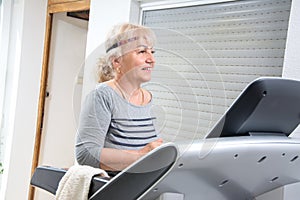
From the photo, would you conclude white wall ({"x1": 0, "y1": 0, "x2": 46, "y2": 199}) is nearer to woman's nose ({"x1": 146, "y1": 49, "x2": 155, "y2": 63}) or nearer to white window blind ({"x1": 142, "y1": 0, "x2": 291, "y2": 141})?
white window blind ({"x1": 142, "y1": 0, "x2": 291, "y2": 141})

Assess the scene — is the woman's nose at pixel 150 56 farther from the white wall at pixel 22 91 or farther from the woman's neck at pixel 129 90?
the white wall at pixel 22 91

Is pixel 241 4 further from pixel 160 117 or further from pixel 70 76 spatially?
pixel 70 76

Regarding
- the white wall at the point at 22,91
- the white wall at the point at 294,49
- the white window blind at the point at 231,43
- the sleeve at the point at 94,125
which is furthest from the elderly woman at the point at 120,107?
the white wall at the point at 22,91

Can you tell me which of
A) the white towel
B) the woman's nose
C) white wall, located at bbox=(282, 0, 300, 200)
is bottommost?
the white towel

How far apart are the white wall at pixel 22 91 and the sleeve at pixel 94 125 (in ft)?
9.15

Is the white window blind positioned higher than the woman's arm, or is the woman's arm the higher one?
the white window blind

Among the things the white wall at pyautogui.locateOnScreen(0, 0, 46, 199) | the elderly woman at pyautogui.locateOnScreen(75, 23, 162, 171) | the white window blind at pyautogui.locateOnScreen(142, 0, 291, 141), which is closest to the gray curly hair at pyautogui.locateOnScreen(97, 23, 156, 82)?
the elderly woman at pyautogui.locateOnScreen(75, 23, 162, 171)

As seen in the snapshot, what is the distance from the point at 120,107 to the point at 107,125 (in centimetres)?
6

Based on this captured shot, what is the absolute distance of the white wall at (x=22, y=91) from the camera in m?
3.58

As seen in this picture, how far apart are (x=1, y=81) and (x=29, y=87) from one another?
0.96 ft

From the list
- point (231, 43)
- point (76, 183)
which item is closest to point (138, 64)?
point (76, 183)

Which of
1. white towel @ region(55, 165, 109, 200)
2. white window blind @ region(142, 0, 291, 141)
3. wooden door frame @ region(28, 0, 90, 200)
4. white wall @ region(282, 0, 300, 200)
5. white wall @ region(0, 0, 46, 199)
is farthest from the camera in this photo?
wooden door frame @ region(28, 0, 90, 200)

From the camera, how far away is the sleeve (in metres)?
0.96

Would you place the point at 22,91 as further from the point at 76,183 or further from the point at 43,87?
the point at 76,183
